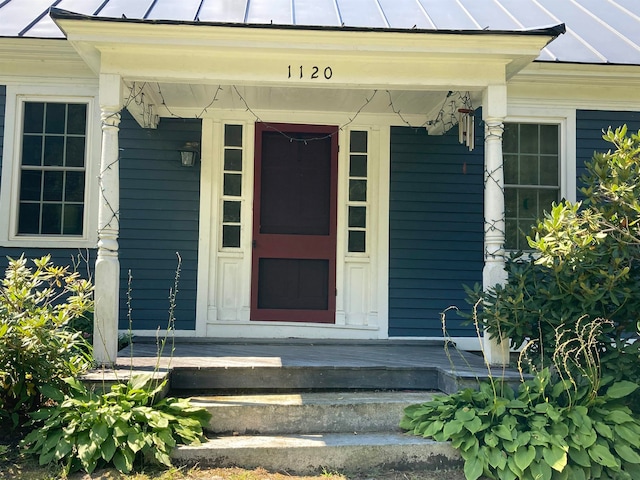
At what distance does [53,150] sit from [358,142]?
3203 mm

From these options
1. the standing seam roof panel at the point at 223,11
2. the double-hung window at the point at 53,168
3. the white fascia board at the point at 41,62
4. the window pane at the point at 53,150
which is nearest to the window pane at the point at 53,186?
the double-hung window at the point at 53,168

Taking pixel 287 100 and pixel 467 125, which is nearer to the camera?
pixel 467 125

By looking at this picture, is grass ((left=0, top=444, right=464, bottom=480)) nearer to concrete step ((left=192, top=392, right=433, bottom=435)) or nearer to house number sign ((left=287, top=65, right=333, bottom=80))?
concrete step ((left=192, top=392, right=433, bottom=435))

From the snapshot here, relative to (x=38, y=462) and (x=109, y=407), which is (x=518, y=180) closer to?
(x=109, y=407)

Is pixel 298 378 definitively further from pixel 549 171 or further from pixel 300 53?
pixel 549 171

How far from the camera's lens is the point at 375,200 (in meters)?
6.00

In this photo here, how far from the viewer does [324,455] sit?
348 cm

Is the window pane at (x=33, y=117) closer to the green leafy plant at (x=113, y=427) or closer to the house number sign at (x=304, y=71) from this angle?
the house number sign at (x=304, y=71)

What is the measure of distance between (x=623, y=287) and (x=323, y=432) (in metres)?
2.22

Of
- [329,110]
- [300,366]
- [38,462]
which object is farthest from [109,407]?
[329,110]

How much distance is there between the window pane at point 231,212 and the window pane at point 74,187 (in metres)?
1.46

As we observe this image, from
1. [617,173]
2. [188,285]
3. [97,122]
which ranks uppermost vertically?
[97,122]

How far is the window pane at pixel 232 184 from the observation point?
598cm

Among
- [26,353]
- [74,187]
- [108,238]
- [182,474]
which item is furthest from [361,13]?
[182,474]
